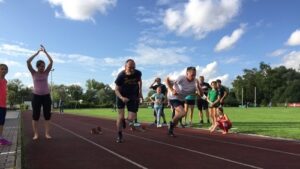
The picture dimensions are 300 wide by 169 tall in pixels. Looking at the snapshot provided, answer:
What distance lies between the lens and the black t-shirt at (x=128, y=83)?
1154 centimetres

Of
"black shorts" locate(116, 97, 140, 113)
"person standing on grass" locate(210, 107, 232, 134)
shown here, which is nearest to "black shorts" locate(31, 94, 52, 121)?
"black shorts" locate(116, 97, 140, 113)

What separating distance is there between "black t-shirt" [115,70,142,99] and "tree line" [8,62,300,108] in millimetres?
124359

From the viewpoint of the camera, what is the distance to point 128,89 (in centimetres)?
1162

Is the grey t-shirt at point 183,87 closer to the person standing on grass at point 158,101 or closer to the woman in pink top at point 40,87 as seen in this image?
the woman in pink top at point 40,87

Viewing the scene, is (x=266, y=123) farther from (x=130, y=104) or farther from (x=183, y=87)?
(x=130, y=104)

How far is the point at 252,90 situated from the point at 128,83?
491 ft

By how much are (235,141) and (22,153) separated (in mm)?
5386

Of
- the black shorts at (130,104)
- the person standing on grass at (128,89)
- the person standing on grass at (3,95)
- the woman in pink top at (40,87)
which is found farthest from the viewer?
the woman in pink top at (40,87)

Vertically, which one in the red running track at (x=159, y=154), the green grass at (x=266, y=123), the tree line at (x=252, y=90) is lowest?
the red running track at (x=159, y=154)

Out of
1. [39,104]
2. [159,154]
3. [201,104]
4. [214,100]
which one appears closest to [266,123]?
[201,104]

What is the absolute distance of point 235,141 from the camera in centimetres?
1193

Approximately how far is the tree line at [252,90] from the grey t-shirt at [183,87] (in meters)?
123

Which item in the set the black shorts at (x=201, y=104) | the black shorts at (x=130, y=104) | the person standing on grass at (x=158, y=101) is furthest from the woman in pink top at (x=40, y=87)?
the black shorts at (x=201, y=104)

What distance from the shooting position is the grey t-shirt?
13.0 metres
